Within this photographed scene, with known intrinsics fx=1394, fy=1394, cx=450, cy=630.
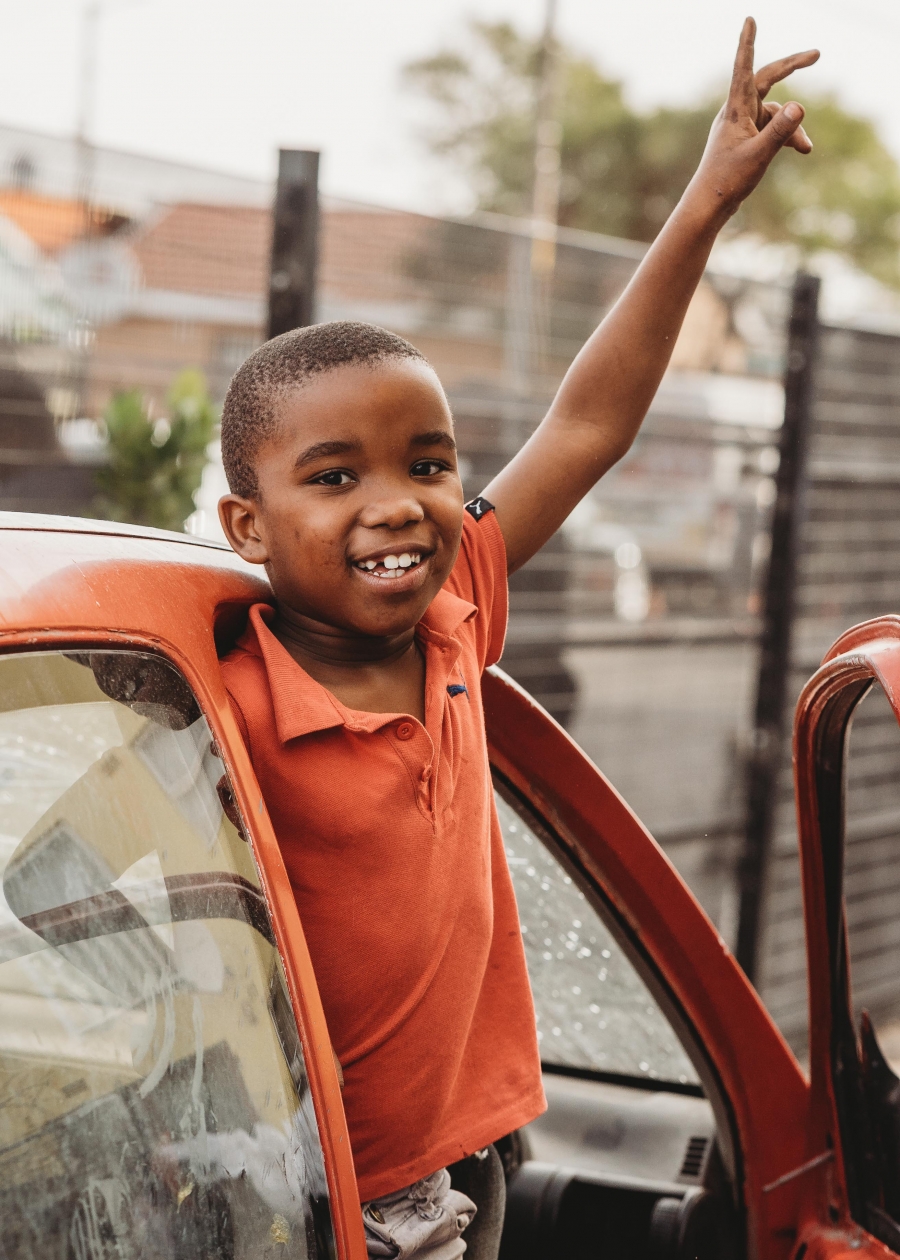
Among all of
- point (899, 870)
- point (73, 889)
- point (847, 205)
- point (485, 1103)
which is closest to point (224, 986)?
point (73, 889)

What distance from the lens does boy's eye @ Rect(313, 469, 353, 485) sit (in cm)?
145

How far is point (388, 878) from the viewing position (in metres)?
1.41

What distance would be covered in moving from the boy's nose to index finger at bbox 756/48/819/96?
84cm

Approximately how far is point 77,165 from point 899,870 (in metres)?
4.38

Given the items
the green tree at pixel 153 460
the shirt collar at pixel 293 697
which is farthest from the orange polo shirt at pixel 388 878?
the green tree at pixel 153 460

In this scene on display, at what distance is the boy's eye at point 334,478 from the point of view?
1.45 meters

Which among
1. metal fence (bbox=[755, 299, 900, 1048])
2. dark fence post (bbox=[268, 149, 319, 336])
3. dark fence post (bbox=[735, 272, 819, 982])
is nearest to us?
dark fence post (bbox=[268, 149, 319, 336])

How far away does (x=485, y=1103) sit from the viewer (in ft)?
5.35

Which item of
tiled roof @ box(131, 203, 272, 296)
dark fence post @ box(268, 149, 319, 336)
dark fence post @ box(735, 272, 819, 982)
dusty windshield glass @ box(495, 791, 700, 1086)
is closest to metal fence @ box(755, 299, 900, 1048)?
dark fence post @ box(735, 272, 819, 982)

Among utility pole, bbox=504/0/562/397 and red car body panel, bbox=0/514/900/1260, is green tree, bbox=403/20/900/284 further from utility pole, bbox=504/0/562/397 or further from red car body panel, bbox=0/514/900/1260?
red car body panel, bbox=0/514/900/1260

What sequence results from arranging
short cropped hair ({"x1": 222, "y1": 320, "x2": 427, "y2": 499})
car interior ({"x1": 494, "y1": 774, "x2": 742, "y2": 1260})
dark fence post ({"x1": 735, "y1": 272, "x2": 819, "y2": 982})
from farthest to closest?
dark fence post ({"x1": 735, "y1": 272, "x2": 819, "y2": 982}) → car interior ({"x1": 494, "y1": 774, "x2": 742, "y2": 1260}) → short cropped hair ({"x1": 222, "y1": 320, "x2": 427, "y2": 499})

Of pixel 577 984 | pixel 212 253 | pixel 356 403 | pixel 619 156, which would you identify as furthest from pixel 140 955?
pixel 619 156

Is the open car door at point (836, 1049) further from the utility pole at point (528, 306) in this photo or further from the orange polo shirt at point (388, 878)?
the utility pole at point (528, 306)

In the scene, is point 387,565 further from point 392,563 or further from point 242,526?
point 242,526
